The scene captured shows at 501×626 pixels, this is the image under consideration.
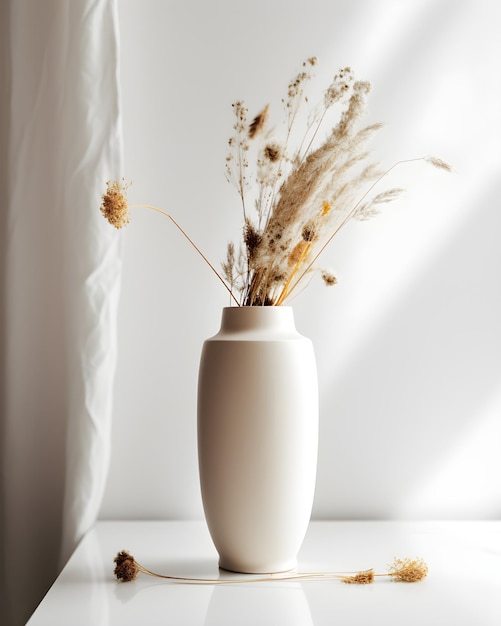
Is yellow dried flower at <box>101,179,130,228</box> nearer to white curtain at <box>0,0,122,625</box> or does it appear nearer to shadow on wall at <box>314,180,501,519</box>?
white curtain at <box>0,0,122,625</box>

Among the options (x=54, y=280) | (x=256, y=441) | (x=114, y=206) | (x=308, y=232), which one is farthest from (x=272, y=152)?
(x=54, y=280)

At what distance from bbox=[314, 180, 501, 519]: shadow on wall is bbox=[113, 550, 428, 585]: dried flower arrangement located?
1.24 ft

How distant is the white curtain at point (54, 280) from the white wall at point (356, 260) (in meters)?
0.11

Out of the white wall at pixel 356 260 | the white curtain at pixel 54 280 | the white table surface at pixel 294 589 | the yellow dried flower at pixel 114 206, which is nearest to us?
the white table surface at pixel 294 589

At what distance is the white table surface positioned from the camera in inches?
33.3

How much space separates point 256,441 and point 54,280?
1.81ft

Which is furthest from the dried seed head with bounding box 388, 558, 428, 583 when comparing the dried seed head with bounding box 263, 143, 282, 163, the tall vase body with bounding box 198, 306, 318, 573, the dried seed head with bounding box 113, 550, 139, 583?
the dried seed head with bounding box 263, 143, 282, 163

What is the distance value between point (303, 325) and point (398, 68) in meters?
0.52

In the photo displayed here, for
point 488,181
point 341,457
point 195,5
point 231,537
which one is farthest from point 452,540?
point 195,5

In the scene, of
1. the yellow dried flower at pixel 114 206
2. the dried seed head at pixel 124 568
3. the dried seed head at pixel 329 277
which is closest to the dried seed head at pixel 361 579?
the dried seed head at pixel 124 568

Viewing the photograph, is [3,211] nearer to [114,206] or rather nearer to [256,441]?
[114,206]

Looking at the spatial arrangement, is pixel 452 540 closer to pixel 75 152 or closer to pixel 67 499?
pixel 67 499

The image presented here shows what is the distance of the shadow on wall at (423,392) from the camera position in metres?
1.38

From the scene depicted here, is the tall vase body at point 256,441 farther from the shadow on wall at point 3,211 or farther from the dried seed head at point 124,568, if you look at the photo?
the shadow on wall at point 3,211
